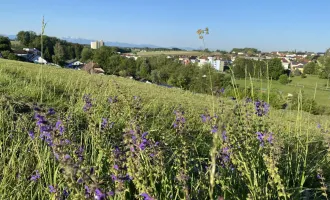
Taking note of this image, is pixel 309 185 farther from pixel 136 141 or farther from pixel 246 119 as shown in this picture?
pixel 136 141

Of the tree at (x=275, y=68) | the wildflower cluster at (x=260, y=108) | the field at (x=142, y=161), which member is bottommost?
the field at (x=142, y=161)

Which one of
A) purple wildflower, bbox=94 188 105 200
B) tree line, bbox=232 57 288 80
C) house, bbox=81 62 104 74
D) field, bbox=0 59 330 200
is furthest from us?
house, bbox=81 62 104 74

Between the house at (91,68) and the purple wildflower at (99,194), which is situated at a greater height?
the house at (91,68)

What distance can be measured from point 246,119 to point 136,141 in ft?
3.59

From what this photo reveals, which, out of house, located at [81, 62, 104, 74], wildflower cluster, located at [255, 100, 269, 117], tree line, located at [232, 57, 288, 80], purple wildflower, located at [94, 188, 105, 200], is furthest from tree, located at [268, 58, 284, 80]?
house, located at [81, 62, 104, 74]

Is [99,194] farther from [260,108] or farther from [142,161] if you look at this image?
[260,108]

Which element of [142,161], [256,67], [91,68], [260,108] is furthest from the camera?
[91,68]

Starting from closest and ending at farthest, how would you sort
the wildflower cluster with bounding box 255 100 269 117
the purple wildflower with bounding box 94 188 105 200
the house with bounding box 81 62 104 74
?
the purple wildflower with bounding box 94 188 105 200 < the wildflower cluster with bounding box 255 100 269 117 < the house with bounding box 81 62 104 74

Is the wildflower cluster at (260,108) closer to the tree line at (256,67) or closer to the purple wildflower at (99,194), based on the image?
the tree line at (256,67)

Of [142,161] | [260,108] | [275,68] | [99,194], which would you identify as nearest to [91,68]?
[275,68]

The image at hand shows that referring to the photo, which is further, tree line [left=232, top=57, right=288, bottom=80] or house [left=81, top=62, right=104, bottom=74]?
house [left=81, top=62, right=104, bottom=74]

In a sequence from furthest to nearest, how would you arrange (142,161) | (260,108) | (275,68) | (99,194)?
(275,68), (260,108), (142,161), (99,194)

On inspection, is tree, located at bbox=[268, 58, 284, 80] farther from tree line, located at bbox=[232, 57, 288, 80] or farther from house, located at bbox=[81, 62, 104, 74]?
house, located at bbox=[81, 62, 104, 74]

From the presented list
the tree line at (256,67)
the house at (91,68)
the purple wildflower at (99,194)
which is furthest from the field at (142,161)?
the house at (91,68)
